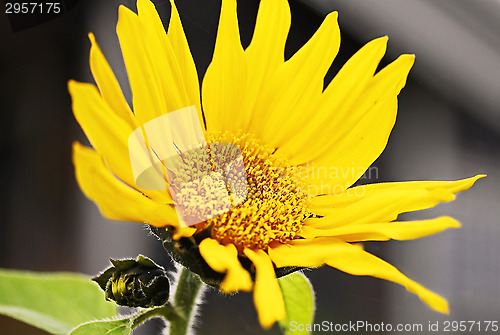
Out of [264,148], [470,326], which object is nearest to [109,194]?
[264,148]

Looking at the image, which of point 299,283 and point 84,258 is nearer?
point 299,283

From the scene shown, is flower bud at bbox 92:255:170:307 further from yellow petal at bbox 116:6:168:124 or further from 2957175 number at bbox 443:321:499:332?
2957175 number at bbox 443:321:499:332

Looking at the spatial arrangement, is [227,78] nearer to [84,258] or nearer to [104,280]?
[104,280]

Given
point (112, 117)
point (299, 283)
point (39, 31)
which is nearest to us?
point (112, 117)

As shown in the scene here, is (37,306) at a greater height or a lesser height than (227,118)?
lesser

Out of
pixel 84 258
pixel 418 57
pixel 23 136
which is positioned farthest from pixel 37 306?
pixel 418 57

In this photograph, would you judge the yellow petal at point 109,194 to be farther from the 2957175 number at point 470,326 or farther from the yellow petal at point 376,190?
the 2957175 number at point 470,326

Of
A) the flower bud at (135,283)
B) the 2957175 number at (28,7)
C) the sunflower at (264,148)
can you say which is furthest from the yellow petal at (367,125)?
the 2957175 number at (28,7)

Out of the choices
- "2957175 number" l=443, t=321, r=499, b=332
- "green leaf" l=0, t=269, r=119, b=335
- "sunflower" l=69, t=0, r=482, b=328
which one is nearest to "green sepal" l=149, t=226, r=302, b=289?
"sunflower" l=69, t=0, r=482, b=328
